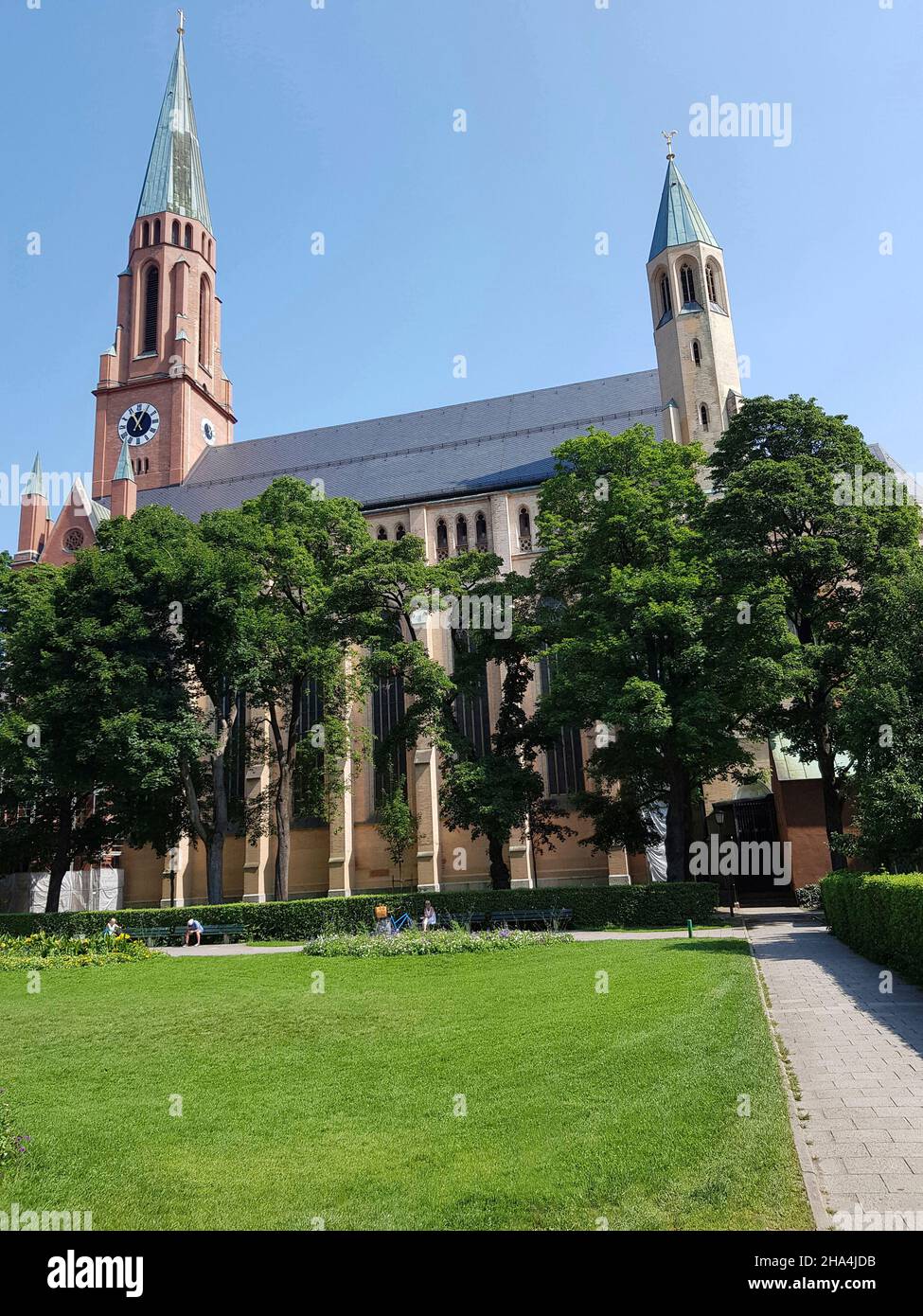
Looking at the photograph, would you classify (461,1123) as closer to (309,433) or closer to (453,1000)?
(453,1000)

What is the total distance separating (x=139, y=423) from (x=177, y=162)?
17897 mm

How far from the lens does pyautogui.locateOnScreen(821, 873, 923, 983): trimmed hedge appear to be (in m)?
11.9

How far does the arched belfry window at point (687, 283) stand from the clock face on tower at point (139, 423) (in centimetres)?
3004

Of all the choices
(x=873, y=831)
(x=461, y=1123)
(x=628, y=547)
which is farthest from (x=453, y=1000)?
(x=628, y=547)

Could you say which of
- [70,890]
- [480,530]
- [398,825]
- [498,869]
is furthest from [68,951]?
[480,530]

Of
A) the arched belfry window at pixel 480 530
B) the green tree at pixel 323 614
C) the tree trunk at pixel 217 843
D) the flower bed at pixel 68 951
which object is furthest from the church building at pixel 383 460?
the flower bed at pixel 68 951

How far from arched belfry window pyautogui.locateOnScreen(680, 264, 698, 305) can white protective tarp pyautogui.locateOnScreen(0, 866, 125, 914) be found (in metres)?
36.9

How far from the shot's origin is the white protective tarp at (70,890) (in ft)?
125

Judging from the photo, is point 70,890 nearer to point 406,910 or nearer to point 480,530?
point 406,910

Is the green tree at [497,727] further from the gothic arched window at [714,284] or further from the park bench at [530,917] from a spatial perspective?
the gothic arched window at [714,284]

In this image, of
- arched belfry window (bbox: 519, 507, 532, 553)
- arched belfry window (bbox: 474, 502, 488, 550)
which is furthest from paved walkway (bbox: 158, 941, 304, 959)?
arched belfry window (bbox: 519, 507, 532, 553)

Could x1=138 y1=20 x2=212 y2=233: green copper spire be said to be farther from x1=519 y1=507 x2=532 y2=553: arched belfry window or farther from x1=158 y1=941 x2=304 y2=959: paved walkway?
x1=158 y1=941 x2=304 y2=959: paved walkway

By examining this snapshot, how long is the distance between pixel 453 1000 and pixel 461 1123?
19.9 ft

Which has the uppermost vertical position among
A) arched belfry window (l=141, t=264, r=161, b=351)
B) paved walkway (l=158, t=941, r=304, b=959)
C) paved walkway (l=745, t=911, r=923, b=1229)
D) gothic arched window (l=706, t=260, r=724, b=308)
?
arched belfry window (l=141, t=264, r=161, b=351)
